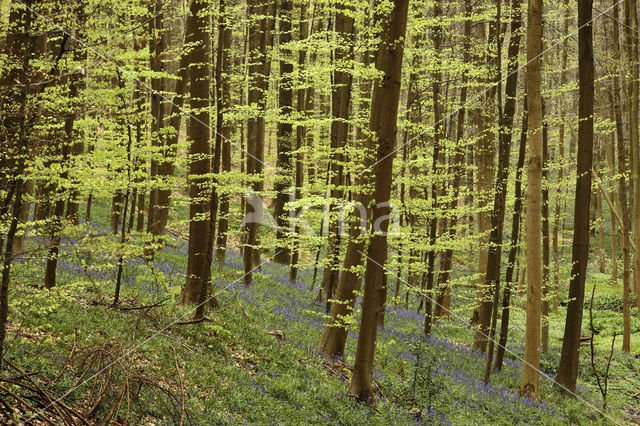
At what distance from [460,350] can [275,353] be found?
8.72 metres

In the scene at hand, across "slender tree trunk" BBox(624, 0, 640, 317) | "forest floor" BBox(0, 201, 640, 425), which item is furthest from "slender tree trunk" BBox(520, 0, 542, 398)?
"slender tree trunk" BBox(624, 0, 640, 317)

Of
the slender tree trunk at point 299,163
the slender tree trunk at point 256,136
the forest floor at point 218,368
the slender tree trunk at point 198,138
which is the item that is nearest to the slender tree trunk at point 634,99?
the forest floor at point 218,368

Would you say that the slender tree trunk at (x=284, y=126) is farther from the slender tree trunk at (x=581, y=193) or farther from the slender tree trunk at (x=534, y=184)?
the slender tree trunk at (x=581, y=193)

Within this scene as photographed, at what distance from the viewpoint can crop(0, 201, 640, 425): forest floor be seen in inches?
245

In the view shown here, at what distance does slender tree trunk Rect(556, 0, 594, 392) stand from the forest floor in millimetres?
1306

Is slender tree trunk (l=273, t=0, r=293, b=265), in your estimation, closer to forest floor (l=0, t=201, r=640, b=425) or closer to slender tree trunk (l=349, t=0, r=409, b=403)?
forest floor (l=0, t=201, r=640, b=425)

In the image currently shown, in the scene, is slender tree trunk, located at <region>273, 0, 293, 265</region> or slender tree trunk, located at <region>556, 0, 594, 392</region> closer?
slender tree trunk, located at <region>556, 0, 594, 392</region>

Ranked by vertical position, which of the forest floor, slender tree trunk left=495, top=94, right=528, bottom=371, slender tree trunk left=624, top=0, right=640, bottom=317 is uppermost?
slender tree trunk left=624, top=0, right=640, bottom=317

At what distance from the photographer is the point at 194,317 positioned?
1043cm

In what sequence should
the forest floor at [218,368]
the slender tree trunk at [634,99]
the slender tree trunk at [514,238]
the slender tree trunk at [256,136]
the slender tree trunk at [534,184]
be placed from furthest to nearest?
1. the slender tree trunk at [256,136]
2. the slender tree trunk at [634,99]
3. the slender tree trunk at [514,238]
4. the slender tree trunk at [534,184]
5. the forest floor at [218,368]

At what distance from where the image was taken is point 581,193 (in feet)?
43.7

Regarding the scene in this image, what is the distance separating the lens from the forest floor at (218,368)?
6.23 meters

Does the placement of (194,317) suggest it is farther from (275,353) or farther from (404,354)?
(404,354)

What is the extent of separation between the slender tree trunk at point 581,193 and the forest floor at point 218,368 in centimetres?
131
